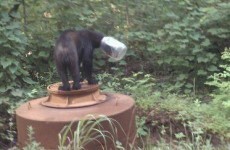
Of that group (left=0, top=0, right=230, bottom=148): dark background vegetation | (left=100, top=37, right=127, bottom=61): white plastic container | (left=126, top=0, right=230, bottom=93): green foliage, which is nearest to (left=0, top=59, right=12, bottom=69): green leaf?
(left=0, top=0, right=230, bottom=148): dark background vegetation

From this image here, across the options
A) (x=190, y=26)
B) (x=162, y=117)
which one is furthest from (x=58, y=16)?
(x=162, y=117)

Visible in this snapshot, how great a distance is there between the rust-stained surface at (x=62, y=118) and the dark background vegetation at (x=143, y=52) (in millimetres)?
1117

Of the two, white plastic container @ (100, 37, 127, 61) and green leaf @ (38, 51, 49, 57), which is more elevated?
white plastic container @ (100, 37, 127, 61)

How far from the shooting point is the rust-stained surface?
4.11m

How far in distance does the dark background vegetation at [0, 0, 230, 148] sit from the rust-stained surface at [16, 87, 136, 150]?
112cm

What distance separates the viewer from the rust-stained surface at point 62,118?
411cm

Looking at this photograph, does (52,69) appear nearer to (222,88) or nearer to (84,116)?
(222,88)

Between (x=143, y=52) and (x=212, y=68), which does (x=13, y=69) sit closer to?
(x=143, y=52)

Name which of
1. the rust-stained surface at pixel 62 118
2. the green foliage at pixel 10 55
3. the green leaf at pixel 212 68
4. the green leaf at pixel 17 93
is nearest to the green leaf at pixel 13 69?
the green foliage at pixel 10 55

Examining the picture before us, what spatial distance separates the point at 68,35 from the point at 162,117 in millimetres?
1823

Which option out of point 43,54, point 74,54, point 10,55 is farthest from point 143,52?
point 74,54

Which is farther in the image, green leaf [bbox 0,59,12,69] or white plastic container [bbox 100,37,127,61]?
green leaf [bbox 0,59,12,69]

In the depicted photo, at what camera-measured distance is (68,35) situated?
176 inches

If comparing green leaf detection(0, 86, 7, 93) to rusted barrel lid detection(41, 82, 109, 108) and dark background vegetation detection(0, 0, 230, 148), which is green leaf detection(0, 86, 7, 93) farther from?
rusted barrel lid detection(41, 82, 109, 108)
